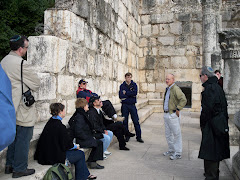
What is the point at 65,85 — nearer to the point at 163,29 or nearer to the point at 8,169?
the point at 8,169

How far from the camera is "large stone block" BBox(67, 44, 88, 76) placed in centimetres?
580

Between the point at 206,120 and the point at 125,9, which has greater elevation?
the point at 125,9

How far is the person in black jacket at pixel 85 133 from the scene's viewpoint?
431 centimetres

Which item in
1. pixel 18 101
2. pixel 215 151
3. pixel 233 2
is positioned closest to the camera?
pixel 18 101

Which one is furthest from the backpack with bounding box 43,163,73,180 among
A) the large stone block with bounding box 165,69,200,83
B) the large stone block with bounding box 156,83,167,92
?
the large stone block with bounding box 165,69,200,83

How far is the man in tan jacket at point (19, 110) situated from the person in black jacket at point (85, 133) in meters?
1.10

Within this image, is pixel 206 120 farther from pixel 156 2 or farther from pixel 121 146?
pixel 156 2

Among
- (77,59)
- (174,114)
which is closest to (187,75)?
(77,59)

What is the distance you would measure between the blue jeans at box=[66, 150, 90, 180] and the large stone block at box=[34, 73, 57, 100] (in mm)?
1411

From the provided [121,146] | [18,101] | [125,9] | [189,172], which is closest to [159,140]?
[121,146]

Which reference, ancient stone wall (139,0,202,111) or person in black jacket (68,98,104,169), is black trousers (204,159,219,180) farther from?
ancient stone wall (139,0,202,111)

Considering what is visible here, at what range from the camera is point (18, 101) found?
3125 mm

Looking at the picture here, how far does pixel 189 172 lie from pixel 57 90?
2.74m

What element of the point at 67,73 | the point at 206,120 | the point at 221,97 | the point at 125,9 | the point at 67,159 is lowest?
the point at 67,159
